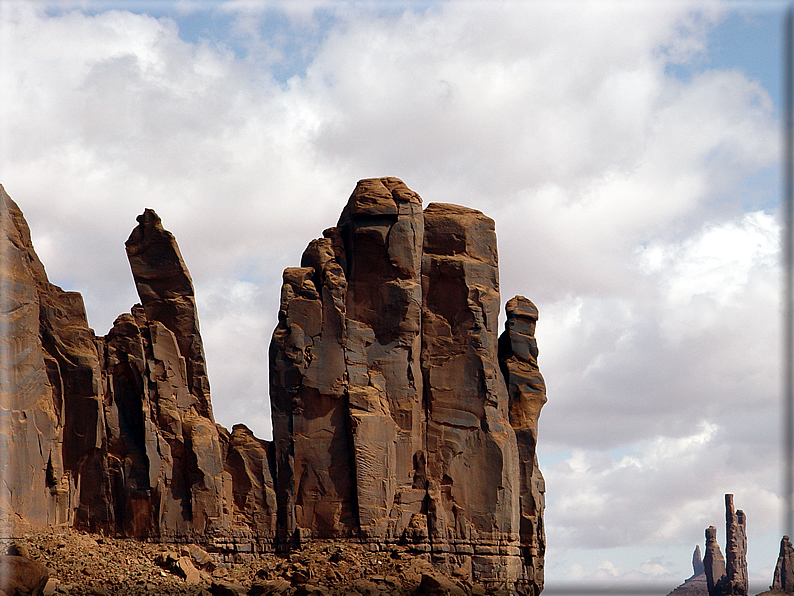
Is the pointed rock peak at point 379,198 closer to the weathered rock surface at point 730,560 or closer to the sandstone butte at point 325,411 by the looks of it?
the sandstone butte at point 325,411

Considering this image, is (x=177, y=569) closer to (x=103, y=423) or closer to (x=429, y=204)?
(x=103, y=423)

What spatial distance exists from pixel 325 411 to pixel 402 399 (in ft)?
12.2

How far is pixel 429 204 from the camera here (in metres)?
69.4

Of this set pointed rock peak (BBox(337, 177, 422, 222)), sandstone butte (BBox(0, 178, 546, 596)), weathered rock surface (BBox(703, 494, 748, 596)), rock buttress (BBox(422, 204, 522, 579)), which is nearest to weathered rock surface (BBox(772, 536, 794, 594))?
weathered rock surface (BBox(703, 494, 748, 596))

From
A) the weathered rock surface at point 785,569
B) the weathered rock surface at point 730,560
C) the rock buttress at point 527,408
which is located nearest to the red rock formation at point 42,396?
the rock buttress at point 527,408

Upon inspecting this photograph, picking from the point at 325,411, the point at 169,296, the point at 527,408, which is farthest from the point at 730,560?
the point at 169,296

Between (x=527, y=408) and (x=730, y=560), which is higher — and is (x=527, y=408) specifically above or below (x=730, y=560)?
above

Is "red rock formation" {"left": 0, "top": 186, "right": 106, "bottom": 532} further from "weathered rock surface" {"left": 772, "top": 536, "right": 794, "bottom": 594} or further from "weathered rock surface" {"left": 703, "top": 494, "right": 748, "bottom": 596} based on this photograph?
"weathered rock surface" {"left": 703, "top": 494, "right": 748, "bottom": 596}

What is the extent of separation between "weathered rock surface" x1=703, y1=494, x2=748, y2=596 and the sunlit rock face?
8514cm

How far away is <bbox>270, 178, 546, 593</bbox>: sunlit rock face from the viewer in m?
64.4

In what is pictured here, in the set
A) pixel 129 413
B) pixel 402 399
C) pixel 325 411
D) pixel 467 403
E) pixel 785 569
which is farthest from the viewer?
pixel 785 569

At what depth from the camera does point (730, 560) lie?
489ft

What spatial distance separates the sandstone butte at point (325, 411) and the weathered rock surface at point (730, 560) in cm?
8505

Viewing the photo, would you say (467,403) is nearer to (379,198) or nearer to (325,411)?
(325,411)
